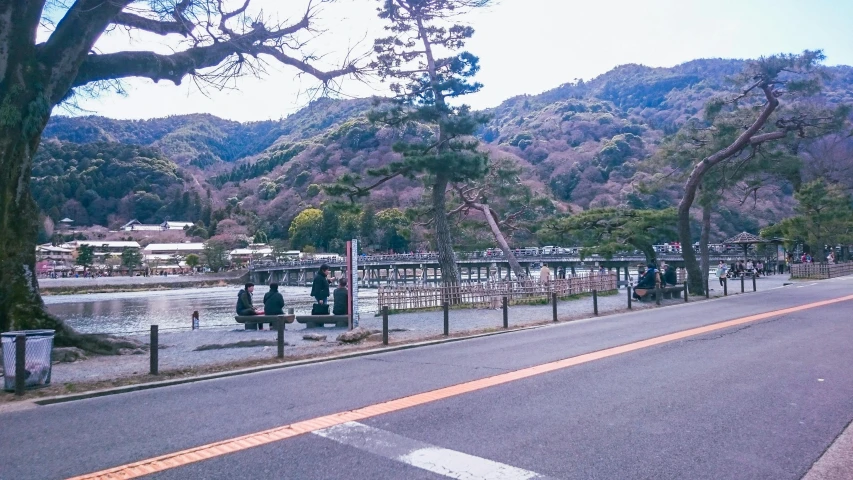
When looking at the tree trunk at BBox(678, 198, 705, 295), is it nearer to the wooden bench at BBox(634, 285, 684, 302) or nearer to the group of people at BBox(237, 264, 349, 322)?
the wooden bench at BBox(634, 285, 684, 302)

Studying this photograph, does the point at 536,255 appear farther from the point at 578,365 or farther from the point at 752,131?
the point at 578,365

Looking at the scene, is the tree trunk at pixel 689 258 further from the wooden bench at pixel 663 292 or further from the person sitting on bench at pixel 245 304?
the person sitting on bench at pixel 245 304

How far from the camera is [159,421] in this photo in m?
6.14

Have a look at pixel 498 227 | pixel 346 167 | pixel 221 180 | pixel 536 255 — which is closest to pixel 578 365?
pixel 498 227

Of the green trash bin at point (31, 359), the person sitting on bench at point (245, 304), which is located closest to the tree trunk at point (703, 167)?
the person sitting on bench at point (245, 304)

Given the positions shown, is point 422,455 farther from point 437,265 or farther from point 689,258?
point 437,265

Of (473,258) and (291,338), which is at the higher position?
(473,258)

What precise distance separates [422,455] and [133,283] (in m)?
78.0

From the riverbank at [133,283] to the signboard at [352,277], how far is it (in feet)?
202

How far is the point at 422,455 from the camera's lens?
15.6ft

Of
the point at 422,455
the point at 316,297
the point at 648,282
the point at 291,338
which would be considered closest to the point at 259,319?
the point at 316,297

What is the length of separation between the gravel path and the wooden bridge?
18000 mm

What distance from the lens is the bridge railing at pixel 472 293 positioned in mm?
22984

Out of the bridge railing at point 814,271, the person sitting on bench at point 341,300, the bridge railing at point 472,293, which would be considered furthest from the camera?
the bridge railing at point 814,271
